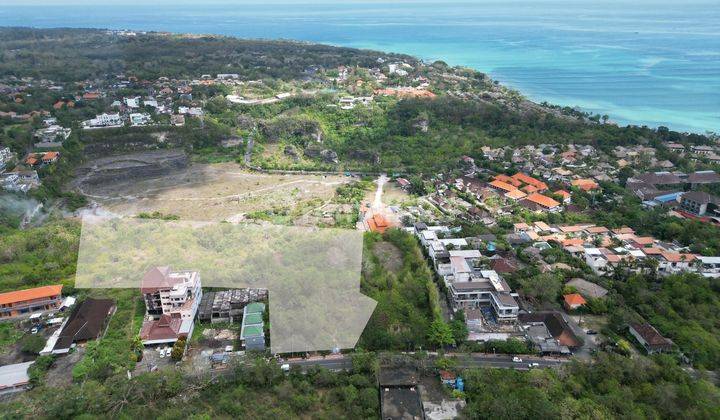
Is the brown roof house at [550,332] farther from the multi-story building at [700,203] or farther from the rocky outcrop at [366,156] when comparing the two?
the rocky outcrop at [366,156]

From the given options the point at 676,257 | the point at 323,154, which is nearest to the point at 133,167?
the point at 323,154

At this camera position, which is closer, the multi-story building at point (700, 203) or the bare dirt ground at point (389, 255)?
the bare dirt ground at point (389, 255)

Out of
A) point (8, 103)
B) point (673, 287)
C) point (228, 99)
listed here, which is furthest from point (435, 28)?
point (673, 287)

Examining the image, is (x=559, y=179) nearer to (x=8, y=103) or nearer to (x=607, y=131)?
(x=607, y=131)

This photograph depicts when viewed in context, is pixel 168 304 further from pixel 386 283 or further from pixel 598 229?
pixel 598 229

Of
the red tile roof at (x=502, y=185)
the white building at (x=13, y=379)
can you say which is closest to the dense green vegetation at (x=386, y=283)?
the white building at (x=13, y=379)
